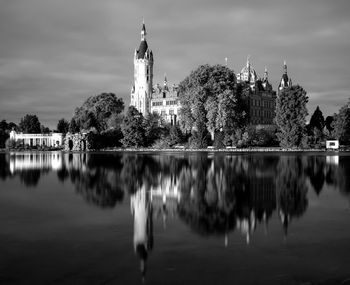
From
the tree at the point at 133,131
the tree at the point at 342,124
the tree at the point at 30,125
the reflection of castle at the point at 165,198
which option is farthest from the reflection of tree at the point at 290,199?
the tree at the point at 30,125

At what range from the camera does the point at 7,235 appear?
8344mm

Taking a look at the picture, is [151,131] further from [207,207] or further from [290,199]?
[207,207]

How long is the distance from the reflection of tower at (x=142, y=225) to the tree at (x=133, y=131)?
69470 mm

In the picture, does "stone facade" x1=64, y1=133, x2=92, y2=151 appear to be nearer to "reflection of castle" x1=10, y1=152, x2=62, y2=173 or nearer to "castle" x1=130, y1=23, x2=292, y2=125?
"castle" x1=130, y1=23, x2=292, y2=125

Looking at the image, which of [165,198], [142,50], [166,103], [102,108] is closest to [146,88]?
[166,103]

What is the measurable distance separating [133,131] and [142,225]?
7530 cm

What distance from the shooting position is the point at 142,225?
9266 millimetres

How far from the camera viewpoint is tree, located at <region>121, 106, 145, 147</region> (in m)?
83.4

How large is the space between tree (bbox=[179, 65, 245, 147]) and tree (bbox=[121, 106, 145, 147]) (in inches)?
507

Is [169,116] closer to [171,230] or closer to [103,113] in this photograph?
[103,113]

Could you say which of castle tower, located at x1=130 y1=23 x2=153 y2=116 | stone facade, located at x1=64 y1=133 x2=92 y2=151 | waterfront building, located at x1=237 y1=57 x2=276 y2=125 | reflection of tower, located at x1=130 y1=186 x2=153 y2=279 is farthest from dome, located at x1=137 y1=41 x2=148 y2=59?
reflection of tower, located at x1=130 y1=186 x2=153 y2=279

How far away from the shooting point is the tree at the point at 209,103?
68688 mm

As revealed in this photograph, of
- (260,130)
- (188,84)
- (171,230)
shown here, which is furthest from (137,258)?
(260,130)

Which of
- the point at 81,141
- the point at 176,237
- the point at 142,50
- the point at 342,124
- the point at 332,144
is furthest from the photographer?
the point at 142,50
